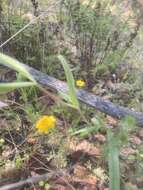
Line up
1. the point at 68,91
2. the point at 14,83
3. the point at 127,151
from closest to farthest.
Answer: the point at 14,83, the point at 68,91, the point at 127,151

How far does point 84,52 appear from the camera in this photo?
2.67m

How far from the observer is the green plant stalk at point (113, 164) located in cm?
131

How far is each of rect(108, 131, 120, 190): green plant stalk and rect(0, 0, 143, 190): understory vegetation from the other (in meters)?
0.09

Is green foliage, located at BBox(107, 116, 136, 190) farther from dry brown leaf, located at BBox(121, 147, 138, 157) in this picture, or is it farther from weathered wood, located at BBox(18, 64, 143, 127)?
dry brown leaf, located at BBox(121, 147, 138, 157)

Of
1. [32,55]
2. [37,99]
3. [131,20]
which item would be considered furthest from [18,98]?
[131,20]

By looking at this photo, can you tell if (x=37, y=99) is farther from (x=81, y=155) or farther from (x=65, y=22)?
(x=65, y=22)

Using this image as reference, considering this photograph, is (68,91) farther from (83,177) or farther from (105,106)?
(83,177)

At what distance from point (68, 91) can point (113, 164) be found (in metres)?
0.68

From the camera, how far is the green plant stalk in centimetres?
131

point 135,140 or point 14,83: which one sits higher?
point 14,83

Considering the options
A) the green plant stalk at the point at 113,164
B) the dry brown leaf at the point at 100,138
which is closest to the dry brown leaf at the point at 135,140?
the dry brown leaf at the point at 100,138

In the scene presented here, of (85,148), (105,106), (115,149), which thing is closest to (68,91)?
(105,106)

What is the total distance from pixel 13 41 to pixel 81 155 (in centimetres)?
88

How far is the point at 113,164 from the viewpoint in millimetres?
1352
